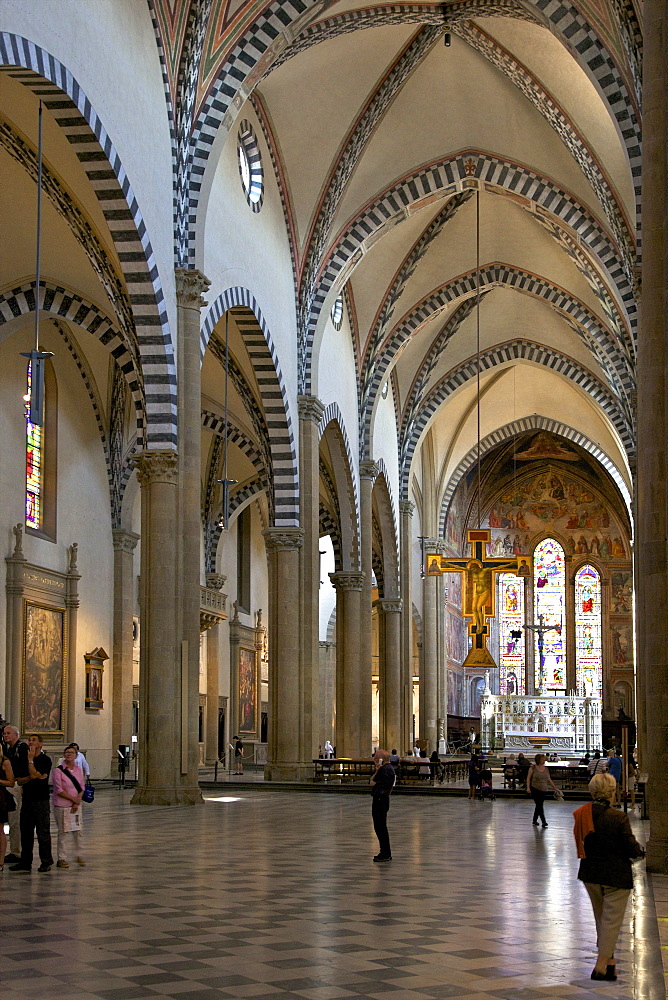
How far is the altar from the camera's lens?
127 feet

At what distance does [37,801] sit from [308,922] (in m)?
3.47

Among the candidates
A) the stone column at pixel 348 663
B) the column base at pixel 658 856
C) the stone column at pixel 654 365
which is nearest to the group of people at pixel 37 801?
the column base at pixel 658 856

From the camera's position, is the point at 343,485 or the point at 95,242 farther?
the point at 343,485

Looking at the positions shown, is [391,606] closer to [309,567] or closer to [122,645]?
[122,645]

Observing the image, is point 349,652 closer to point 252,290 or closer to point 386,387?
point 386,387

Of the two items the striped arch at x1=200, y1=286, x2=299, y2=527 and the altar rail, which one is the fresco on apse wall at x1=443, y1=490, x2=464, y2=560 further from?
the striped arch at x1=200, y1=286, x2=299, y2=527

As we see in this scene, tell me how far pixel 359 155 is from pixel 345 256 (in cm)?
240

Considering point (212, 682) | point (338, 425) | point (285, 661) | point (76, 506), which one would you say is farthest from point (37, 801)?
point (212, 682)

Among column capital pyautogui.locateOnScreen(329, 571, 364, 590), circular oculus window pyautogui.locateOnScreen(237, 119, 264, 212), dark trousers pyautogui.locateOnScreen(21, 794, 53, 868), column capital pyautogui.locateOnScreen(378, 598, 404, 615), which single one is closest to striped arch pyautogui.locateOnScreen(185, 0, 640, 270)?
circular oculus window pyautogui.locateOnScreen(237, 119, 264, 212)

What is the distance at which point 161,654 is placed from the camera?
16.9 metres

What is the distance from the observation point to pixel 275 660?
78.7ft

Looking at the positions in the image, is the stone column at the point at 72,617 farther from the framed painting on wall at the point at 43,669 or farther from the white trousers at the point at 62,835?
the white trousers at the point at 62,835

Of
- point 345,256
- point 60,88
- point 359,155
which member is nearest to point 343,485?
point 345,256

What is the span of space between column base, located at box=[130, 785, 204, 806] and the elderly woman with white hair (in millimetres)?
11461
